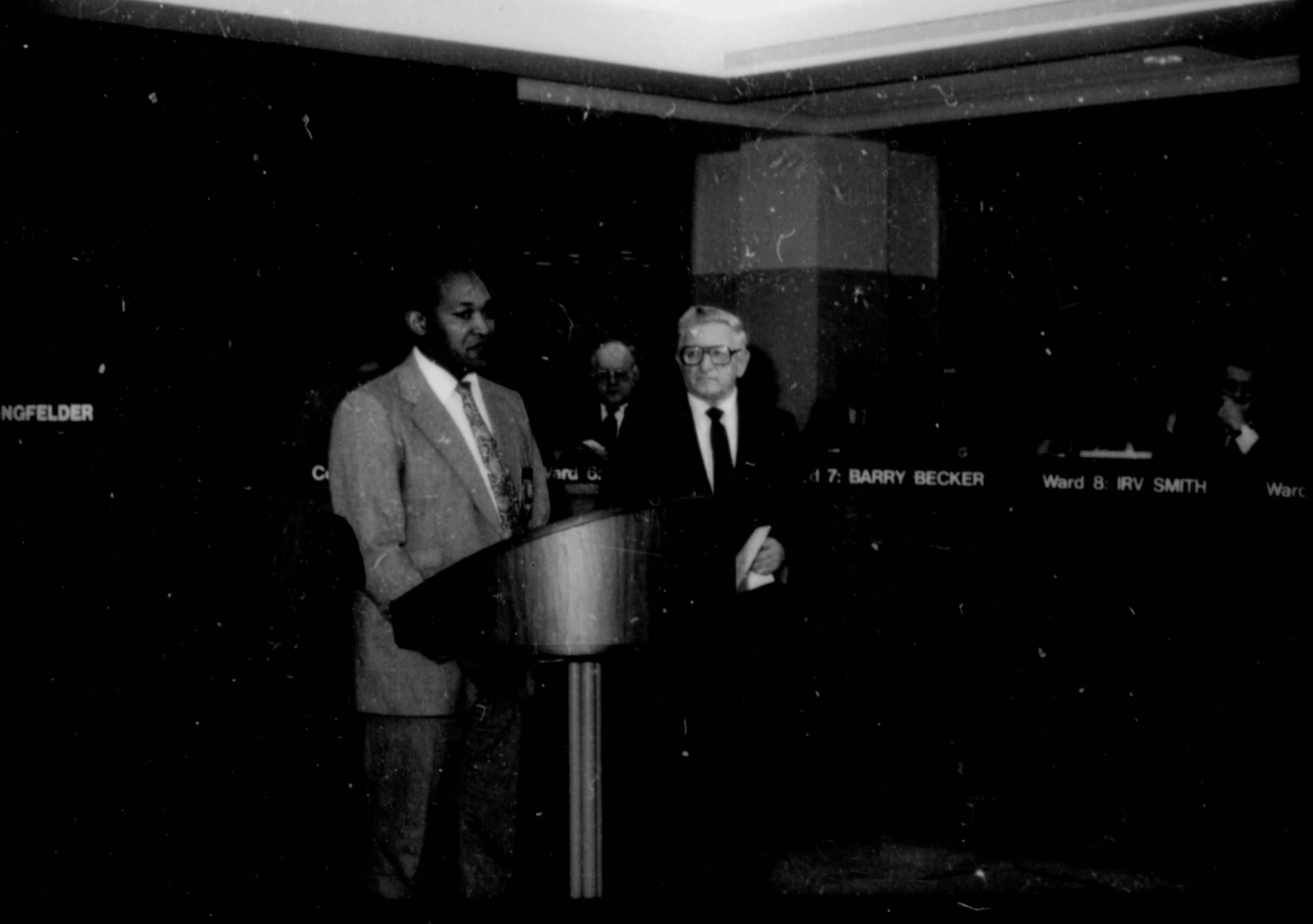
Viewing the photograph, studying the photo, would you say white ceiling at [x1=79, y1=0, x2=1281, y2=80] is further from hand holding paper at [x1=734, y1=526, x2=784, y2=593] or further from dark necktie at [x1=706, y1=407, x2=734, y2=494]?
hand holding paper at [x1=734, y1=526, x2=784, y2=593]

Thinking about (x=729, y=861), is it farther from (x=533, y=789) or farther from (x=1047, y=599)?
(x=1047, y=599)

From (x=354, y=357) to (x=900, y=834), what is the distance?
2.66 meters

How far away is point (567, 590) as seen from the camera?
1.06m

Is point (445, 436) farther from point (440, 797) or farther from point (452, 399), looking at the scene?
point (440, 797)

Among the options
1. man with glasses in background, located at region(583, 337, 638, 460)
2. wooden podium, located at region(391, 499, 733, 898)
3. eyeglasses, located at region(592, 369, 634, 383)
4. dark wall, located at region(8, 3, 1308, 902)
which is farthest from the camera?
eyeglasses, located at region(592, 369, 634, 383)

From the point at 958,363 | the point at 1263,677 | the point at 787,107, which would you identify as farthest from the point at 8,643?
the point at 958,363

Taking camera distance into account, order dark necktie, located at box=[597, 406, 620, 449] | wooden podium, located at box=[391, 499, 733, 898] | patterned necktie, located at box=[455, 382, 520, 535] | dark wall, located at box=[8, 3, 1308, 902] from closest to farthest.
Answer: wooden podium, located at box=[391, 499, 733, 898] → patterned necktie, located at box=[455, 382, 520, 535] → dark wall, located at box=[8, 3, 1308, 902] → dark necktie, located at box=[597, 406, 620, 449]

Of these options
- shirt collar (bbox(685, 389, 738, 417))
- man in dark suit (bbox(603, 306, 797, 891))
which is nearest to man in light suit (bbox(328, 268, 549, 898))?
man in dark suit (bbox(603, 306, 797, 891))

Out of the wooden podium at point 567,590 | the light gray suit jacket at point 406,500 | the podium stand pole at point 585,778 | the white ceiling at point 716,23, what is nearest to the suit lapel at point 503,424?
the light gray suit jacket at point 406,500

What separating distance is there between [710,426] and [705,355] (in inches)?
5.3

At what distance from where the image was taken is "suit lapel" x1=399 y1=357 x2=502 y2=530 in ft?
6.76

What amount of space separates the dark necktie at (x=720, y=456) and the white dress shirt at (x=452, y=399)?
1.69 ft

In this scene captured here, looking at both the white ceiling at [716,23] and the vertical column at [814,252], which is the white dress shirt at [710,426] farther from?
the vertical column at [814,252]

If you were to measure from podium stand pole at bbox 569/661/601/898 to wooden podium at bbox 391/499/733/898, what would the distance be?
0.17 m
